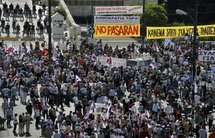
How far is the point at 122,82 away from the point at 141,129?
31.2 ft

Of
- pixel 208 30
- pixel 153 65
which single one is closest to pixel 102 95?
pixel 153 65

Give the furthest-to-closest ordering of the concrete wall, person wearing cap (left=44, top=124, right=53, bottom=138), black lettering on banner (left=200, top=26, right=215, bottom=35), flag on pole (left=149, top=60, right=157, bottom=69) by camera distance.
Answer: the concrete wall
black lettering on banner (left=200, top=26, right=215, bottom=35)
flag on pole (left=149, top=60, right=157, bottom=69)
person wearing cap (left=44, top=124, right=53, bottom=138)

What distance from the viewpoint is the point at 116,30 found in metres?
48.5

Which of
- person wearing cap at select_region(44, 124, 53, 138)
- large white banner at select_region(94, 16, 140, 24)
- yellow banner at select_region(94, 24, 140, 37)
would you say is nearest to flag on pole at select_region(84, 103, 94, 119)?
person wearing cap at select_region(44, 124, 53, 138)

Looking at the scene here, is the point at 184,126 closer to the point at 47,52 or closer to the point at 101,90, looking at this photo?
the point at 101,90

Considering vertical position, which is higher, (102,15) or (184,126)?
(102,15)

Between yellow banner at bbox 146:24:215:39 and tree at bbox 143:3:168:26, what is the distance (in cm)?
1274

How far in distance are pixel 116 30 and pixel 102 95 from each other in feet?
43.7

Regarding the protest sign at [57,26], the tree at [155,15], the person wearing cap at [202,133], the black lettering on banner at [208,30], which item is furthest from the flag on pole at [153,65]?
the tree at [155,15]

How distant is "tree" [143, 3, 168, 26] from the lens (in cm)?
6374

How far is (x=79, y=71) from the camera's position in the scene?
40.2 meters

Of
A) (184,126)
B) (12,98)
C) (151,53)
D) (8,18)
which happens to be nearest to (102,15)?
(151,53)

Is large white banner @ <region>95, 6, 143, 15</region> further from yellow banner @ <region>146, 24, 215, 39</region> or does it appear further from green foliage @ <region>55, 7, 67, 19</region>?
green foliage @ <region>55, 7, 67, 19</region>

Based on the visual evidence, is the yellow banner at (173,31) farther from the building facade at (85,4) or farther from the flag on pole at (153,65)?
the building facade at (85,4)
